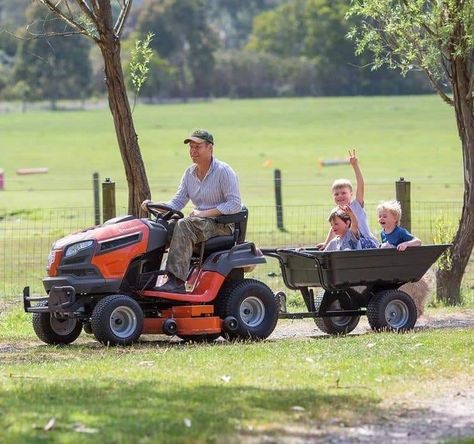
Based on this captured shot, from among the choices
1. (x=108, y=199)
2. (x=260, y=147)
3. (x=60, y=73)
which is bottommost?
(x=108, y=199)

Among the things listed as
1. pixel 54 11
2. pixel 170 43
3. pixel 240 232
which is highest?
pixel 170 43

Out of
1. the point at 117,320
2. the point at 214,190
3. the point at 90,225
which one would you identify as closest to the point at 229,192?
the point at 214,190

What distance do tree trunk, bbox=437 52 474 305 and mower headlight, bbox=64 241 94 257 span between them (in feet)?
20.7

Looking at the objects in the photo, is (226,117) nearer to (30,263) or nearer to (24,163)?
(24,163)

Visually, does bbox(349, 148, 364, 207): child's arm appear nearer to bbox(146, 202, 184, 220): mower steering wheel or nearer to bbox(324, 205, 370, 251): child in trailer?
bbox(324, 205, 370, 251): child in trailer

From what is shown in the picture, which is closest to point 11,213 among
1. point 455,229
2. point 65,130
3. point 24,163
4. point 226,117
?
point 455,229

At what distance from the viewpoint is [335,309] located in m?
14.7

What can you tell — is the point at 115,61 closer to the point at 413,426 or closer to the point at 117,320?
the point at 117,320

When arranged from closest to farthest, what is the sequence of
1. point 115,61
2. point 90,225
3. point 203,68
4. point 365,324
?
point 115,61 < point 365,324 < point 90,225 < point 203,68

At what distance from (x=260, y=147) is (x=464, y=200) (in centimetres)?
5529

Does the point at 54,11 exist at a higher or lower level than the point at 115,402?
higher

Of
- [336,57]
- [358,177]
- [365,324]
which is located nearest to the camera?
[358,177]

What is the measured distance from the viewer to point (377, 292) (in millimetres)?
14578

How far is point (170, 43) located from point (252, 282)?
118338mm
